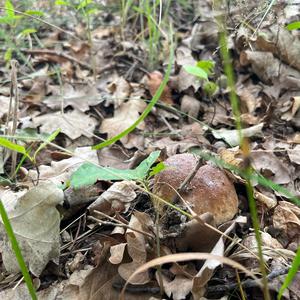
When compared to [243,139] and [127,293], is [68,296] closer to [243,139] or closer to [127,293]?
[127,293]

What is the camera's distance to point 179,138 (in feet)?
7.47

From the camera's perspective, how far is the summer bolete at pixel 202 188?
4.66 ft

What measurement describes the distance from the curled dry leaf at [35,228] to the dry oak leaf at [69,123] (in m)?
0.87

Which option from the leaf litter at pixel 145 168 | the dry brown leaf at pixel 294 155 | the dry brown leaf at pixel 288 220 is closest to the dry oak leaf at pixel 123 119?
the leaf litter at pixel 145 168

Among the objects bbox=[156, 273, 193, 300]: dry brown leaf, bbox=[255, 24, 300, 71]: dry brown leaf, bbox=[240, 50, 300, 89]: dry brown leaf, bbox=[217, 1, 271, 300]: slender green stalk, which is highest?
bbox=[217, 1, 271, 300]: slender green stalk

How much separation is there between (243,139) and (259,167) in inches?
47.2

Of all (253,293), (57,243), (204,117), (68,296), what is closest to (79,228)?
(57,243)

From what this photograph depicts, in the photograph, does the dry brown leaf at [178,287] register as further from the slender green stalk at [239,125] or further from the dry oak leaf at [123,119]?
the dry oak leaf at [123,119]

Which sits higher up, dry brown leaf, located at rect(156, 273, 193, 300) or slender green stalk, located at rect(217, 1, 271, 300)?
slender green stalk, located at rect(217, 1, 271, 300)

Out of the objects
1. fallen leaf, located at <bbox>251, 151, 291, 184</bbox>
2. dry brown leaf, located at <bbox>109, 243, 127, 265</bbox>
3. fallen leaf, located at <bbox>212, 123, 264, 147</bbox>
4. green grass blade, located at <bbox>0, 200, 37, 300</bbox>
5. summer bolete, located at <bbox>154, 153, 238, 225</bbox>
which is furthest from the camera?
fallen leaf, located at <bbox>212, 123, 264, 147</bbox>

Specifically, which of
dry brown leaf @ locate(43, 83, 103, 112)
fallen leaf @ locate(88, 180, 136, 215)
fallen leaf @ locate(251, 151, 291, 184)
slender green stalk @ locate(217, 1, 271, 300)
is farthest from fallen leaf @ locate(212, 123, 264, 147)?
slender green stalk @ locate(217, 1, 271, 300)

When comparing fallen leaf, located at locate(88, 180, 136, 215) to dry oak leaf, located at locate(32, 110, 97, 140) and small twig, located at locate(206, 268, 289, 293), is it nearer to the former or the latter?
small twig, located at locate(206, 268, 289, 293)

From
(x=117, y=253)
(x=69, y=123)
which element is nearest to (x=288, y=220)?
(x=117, y=253)

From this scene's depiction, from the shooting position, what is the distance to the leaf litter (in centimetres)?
128
